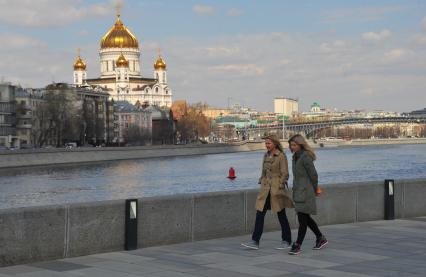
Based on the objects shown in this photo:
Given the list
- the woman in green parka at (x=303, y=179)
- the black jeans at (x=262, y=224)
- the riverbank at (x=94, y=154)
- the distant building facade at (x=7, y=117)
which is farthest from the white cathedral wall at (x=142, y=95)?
the woman in green parka at (x=303, y=179)

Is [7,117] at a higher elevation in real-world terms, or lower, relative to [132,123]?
higher

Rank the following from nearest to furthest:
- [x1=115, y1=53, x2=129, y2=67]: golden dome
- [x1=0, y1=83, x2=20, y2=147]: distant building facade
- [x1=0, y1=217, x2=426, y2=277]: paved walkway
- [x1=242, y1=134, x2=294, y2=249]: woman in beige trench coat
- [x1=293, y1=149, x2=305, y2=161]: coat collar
Answer: [x1=0, y1=217, x2=426, y2=277]: paved walkway
[x1=293, y1=149, x2=305, y2=161]: coat collar
[x1=242, y1=134, x2=294, y2=249]: woman in beige trench coat
[x1=0, y1=83, x2=20, y2=147]: distant building facade
[x1=115, y1=53, x2=129, y2=67]: golden dome

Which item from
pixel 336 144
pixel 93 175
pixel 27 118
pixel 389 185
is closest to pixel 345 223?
pixel 389 185

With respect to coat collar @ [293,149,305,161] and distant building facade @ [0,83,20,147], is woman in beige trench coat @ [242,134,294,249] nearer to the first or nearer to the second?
coat collar @ [293,149,305,161]

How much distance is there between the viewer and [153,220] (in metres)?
10.5

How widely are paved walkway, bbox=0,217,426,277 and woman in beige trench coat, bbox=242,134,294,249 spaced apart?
26 cm

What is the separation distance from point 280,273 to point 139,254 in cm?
192

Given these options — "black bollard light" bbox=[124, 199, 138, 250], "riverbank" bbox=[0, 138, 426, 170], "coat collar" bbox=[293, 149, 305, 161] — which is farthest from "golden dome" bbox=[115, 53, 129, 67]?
"coat collar" bbox=[293, 149, 305, 161]

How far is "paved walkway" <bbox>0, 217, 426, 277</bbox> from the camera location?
862cm

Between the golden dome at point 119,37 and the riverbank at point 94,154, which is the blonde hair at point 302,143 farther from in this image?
the golden dome at point 119,37

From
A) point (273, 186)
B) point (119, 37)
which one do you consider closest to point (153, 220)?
point (273, 186)

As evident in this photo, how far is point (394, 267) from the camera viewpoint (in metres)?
8.95

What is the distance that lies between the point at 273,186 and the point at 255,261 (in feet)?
3.61

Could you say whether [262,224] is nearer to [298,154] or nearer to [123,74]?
[298,154]
